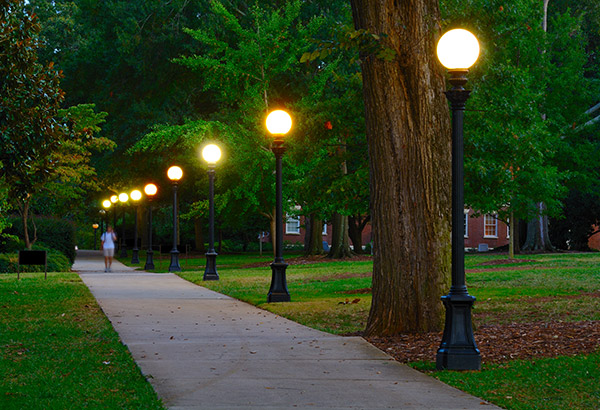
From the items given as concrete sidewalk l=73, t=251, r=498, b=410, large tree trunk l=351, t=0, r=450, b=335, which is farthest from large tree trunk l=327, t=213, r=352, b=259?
large tree trunk l=351, t=0, r=450, b=335

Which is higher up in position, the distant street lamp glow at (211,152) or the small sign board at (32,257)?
the distant street lamp glow at (211,152)

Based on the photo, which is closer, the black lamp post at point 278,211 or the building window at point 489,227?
the black lamp post at point 278,211

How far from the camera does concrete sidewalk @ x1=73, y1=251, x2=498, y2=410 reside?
679 centimetres

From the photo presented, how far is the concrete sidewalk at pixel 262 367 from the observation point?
6793 mm

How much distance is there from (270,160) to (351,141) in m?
12.4

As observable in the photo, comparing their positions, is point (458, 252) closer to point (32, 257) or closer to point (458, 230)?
point (458, 230)

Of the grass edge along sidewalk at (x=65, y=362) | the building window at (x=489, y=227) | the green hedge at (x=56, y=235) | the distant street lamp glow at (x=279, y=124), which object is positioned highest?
the distant street lamp glow at (x=279, y=124)

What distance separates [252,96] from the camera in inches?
1270

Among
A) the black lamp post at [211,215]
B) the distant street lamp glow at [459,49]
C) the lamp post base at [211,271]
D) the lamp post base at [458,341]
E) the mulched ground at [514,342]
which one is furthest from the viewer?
the lamp post base at [211,271]

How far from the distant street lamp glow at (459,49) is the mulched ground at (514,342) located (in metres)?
3.19

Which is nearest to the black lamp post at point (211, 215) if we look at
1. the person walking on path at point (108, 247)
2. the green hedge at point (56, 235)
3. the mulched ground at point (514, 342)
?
the person walking on path at point (108, 247)

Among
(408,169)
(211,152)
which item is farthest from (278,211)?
(211,152)

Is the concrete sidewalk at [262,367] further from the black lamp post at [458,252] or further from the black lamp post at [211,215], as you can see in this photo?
the black lamp post at [211,215]

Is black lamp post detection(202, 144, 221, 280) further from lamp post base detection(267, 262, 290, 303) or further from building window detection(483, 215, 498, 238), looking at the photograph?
building window detection(483, 215, 498, 238)
